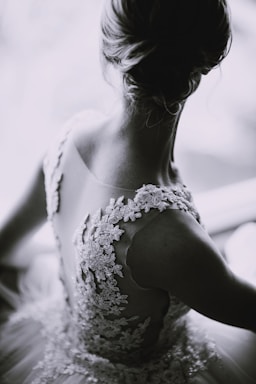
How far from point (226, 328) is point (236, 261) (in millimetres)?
199

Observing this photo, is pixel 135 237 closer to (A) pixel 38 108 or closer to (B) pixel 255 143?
(A) pixel 38 108

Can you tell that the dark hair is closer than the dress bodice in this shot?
Yes

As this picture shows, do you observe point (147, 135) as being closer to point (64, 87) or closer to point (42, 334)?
point (42, 334)

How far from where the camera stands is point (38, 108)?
51.6 inches

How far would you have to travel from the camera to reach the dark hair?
→ 601 millimetres

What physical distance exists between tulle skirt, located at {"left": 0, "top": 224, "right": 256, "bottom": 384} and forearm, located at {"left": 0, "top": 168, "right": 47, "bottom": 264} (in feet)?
0.41

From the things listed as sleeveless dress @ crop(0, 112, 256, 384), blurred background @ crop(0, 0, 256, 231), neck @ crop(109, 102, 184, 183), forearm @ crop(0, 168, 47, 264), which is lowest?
sleeveless dress @ crop(0, 112, 256, 384)

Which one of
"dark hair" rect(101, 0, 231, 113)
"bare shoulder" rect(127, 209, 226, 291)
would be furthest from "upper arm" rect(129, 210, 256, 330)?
"dark hair" rect(101, 0, 231, 113)

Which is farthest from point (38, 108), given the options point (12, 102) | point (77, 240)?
point (77, 240)

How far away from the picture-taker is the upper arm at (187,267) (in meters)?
0.69

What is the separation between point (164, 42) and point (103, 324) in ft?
1.56

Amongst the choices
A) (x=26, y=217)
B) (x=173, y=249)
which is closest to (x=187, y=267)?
(x=173, y=249)

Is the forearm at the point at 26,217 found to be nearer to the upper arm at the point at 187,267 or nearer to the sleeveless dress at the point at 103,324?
the sleeveless dress at the point at 103,324

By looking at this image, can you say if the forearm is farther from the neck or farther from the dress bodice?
the neck
